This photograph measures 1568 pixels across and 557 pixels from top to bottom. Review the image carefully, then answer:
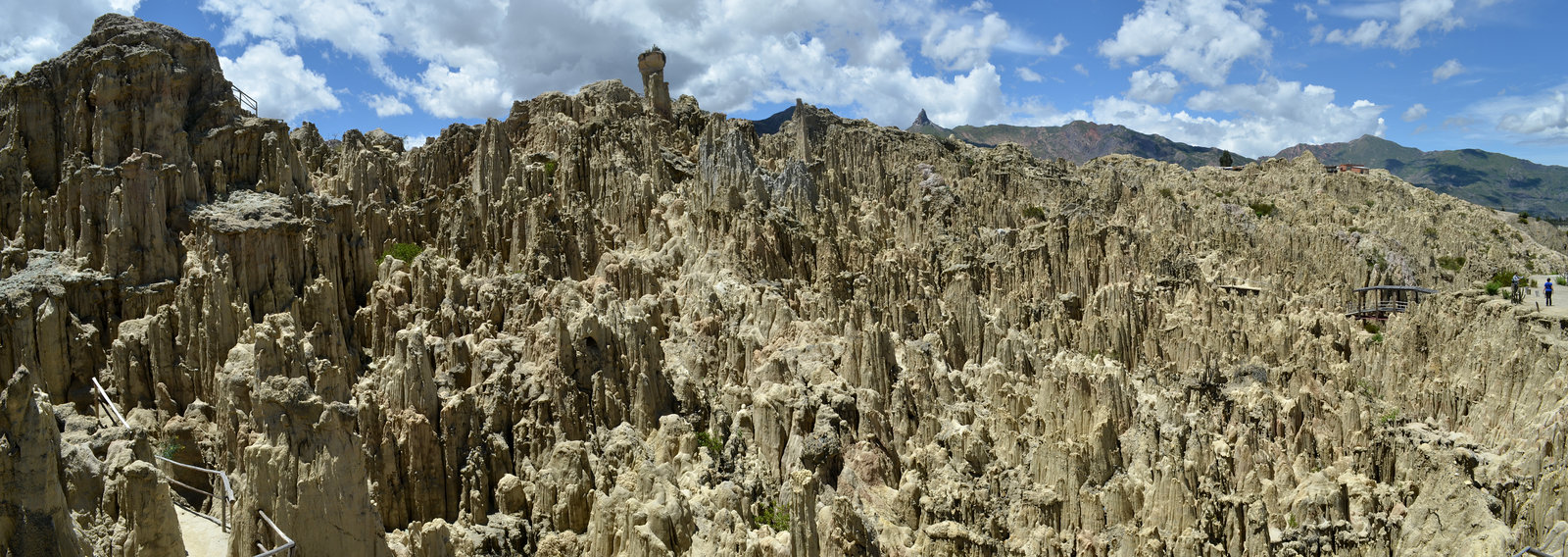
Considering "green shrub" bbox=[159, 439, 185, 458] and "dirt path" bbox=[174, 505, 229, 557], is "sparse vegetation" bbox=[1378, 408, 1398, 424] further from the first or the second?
"green shrub" bbox=[159, 439, 185, 458]

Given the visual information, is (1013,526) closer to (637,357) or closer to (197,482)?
(637,357)

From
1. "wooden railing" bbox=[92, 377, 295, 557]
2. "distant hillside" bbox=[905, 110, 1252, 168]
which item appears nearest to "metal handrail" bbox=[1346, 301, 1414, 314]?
"wooden railing" bbox=[92, 377, 295, 557]

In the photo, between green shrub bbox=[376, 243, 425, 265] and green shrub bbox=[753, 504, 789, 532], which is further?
green shrub bbox=[376, 243, 425, 265]

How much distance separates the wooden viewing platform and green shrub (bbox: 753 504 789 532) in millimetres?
43734

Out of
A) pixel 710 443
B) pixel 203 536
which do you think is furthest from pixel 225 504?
pixel 710 443

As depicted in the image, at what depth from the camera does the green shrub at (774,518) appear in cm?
2380

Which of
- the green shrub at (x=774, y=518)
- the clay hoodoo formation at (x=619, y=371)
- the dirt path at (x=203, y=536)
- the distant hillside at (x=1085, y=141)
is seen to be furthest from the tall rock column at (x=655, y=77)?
the distant hillside at (x=1085, y=141)

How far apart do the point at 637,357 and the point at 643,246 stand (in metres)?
10.6

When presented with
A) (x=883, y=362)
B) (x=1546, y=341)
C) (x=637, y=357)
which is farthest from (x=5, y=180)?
(x=1546, y=341)

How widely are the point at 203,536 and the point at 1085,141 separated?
189m

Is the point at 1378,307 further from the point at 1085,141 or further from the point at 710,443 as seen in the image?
the point at 1085,141

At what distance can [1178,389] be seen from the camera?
127 ft

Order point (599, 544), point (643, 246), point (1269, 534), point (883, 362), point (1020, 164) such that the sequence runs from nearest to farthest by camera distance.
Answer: point (599, 544), point (1269, 534), point (883, 362), point (643, 246), point (1020, 164)

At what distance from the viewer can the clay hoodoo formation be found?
67.2 feet
